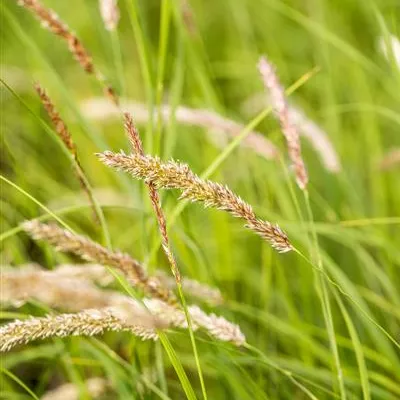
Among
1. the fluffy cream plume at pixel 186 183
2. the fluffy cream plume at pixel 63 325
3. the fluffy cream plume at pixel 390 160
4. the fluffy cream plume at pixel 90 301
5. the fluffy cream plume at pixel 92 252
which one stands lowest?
the fluffy cream plume at pixel 63 325

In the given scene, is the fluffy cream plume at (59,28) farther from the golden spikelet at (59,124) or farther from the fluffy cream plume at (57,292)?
the fluffy cream plume at (57,292)

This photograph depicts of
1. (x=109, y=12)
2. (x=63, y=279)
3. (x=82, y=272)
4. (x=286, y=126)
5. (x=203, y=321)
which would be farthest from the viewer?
(x=109, y=12)

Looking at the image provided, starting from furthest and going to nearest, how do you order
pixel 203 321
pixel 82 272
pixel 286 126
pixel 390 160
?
pixel 390 160, pixel 82 272, pixel 286 126, pixel 203 321

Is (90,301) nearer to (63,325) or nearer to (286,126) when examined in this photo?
(63,325)

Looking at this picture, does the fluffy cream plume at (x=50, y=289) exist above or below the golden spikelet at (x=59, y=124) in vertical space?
below

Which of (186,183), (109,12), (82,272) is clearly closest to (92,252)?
(186,183)

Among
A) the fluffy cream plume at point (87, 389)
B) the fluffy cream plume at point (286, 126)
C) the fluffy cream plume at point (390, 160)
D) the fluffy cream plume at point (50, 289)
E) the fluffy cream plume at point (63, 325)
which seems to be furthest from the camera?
the fluffy cream plume at point (390, 160)

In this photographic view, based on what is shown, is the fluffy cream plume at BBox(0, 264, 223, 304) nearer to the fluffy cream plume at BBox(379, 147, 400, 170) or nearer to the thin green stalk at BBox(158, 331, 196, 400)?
the thin green stalk at BBox(158, 331, 196, 400)

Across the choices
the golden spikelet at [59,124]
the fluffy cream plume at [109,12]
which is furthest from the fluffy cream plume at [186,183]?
the fluffy cream plume at [109,12]

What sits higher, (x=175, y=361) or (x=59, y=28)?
(x=59, y=28)
